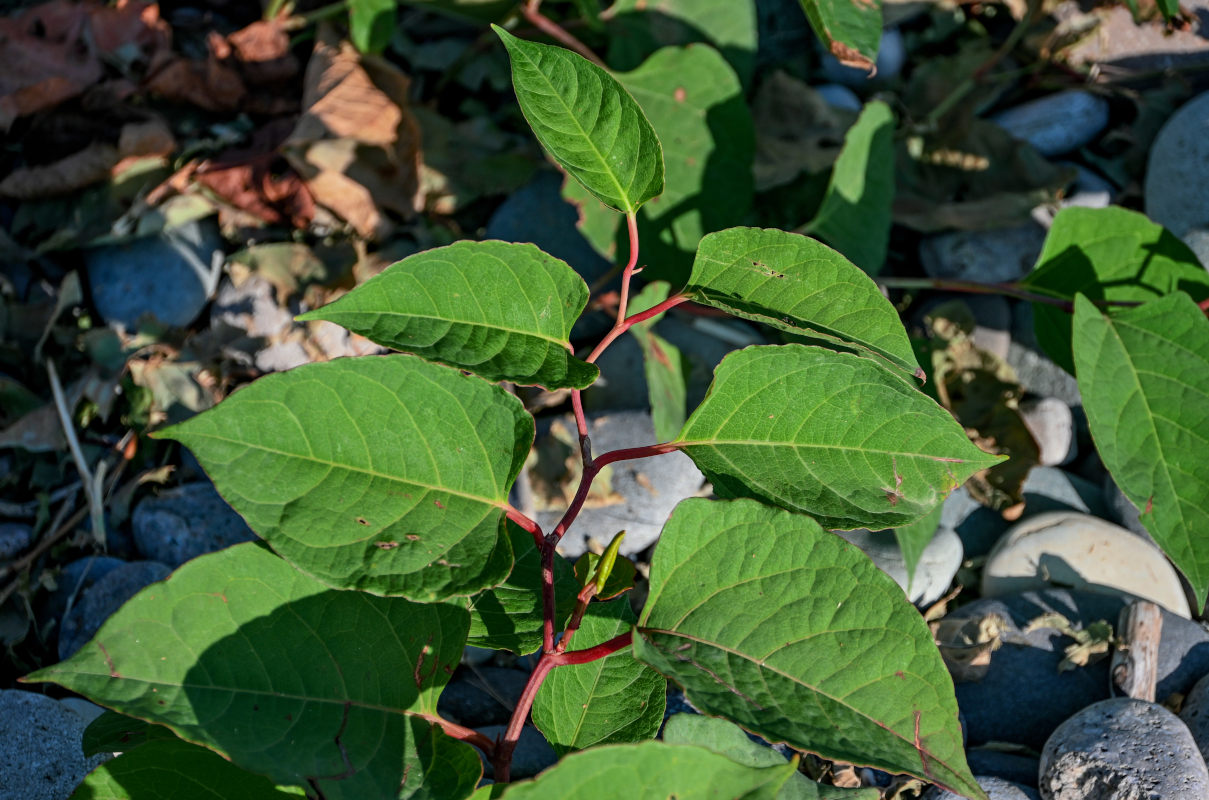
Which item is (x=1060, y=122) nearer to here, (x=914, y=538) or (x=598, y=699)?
(x=914, y=538)

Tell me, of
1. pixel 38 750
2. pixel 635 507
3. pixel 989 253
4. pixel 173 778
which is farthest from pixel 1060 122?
pixel 38 750

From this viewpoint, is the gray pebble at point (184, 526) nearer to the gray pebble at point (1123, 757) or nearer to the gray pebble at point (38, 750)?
the gray pebble at point (38, 750)

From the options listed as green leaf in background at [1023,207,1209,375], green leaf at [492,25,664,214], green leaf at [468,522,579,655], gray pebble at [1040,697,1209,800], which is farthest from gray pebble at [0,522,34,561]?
green leaf in background at [1023,207,1209,375]

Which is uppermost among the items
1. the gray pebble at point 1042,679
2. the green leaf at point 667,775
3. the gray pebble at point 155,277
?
the green leaf at point 667,775

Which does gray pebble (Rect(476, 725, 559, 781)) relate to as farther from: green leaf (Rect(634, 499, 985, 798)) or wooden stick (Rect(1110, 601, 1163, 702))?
wooden stick (Rect(1110, 601, 1163, 702))

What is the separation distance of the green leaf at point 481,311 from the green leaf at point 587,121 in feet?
0.52

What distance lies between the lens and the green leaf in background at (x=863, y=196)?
83.7 inches

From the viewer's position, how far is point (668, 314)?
2.51 metres

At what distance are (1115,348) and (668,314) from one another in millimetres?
1120

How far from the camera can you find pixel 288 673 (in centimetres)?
105

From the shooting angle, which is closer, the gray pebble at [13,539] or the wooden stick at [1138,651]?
the wooden stick at [1138,651]

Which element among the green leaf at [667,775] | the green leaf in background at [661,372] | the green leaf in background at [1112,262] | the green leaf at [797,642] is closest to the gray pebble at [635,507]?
the green leaf in background at [661,372]

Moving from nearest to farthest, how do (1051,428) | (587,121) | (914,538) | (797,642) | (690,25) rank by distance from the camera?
(797,642) < (587,121) < (914,538) < (1051,428) < (690,25)

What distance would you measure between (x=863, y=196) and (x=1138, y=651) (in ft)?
3.81
